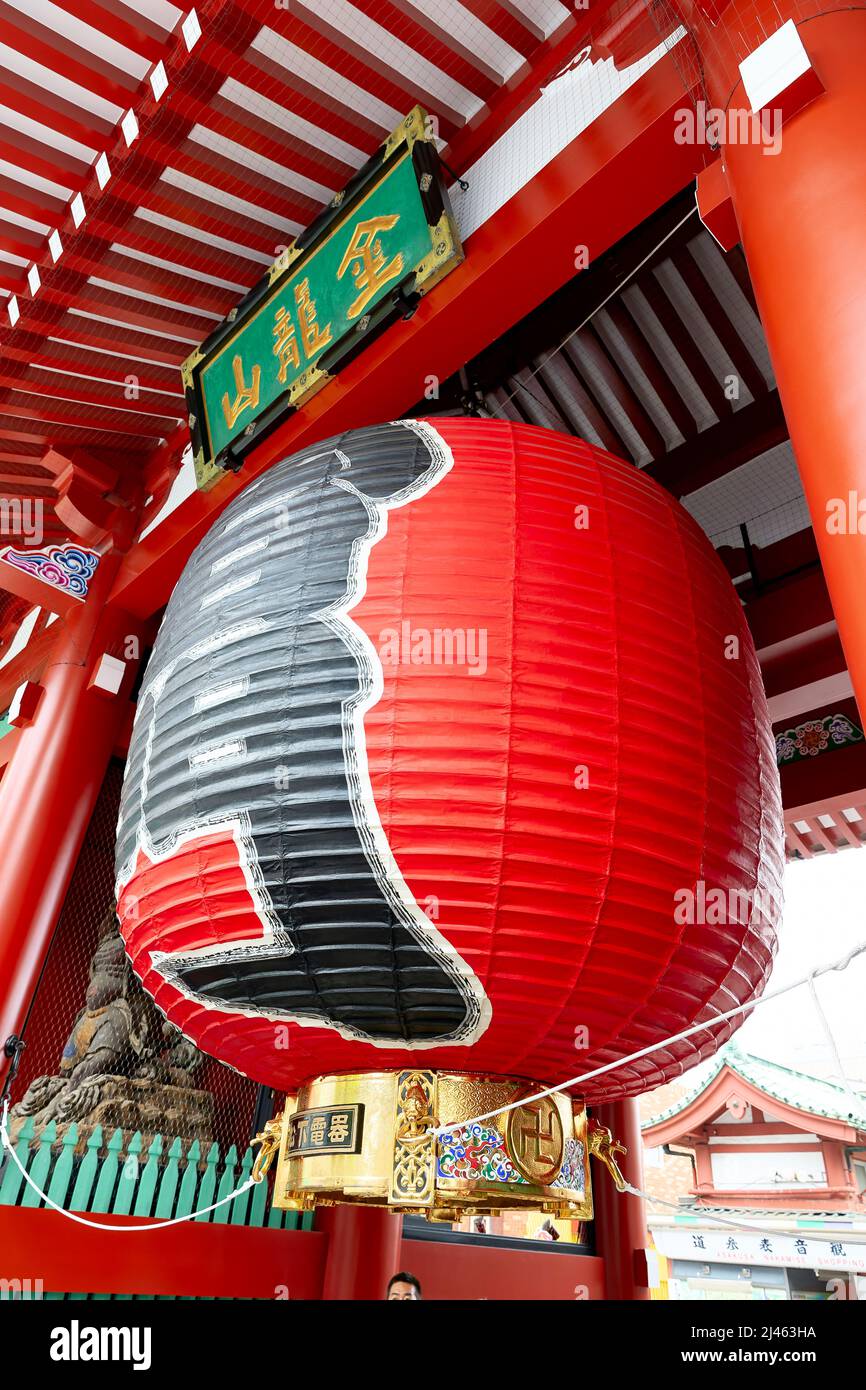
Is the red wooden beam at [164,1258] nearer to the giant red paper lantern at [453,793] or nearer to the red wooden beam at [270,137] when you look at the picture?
the giant red paper lantern at [453,793]

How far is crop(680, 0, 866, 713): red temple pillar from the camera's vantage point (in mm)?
1155

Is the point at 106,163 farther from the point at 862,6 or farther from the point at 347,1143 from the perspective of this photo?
the point at 347,1143

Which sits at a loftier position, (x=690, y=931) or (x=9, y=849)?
(x=9, y=849)

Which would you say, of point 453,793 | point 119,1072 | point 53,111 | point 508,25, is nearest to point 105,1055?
point 119,1072

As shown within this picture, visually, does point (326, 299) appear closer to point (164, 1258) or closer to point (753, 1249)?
point (164, 1258)

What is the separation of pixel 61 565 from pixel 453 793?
306cm

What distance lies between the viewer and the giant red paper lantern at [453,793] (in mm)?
1321

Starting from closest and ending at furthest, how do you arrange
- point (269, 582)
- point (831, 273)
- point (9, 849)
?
point (831, 273) → point (269, 582) → point (9, 849)

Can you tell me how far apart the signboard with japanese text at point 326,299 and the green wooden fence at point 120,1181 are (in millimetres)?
2203

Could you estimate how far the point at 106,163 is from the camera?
2832mm

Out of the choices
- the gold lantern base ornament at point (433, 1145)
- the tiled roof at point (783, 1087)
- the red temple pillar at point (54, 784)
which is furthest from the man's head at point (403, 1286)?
the tiled roof at point (783, 1087)

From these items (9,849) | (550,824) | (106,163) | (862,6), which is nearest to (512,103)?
A: (106,163)

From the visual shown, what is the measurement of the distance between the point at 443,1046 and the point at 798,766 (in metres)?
3.46
